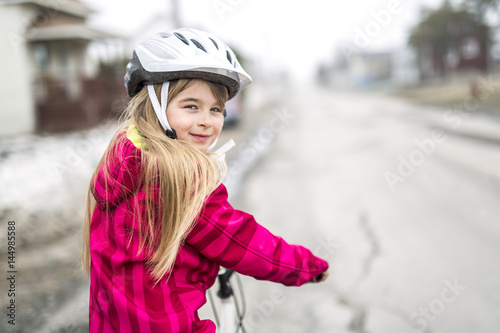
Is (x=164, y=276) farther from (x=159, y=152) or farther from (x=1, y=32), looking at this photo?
(x=1, y=32)

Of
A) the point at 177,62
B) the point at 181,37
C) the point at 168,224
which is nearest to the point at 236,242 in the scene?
the point at 168,224

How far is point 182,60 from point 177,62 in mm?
20

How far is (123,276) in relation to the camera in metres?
1.32

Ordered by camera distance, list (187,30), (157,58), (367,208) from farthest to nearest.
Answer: (367,208) < (187,30) < (157,58)

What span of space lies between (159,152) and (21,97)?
16.8 meters

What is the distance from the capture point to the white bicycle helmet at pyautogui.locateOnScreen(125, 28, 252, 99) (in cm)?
151

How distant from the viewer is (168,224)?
134 centimetres

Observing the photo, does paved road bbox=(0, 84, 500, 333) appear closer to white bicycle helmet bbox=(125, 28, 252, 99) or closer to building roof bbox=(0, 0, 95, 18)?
white bicycle helmet bbox=(125, 28, 252, 99)

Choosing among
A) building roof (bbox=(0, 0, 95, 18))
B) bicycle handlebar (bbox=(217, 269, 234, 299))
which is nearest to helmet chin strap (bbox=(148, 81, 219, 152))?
bicycle handlebar (bbox=(217, 269, 234, 299))

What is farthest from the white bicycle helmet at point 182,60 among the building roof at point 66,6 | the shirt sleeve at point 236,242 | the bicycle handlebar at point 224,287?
the building roof at point 66,6

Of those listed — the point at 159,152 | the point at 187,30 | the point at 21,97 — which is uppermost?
the point at 187,30

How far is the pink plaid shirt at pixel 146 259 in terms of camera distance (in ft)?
4.25

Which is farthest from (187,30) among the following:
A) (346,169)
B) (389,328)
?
(346,169)

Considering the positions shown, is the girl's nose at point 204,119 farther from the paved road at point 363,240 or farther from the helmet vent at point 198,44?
the paved road at point 363,240
